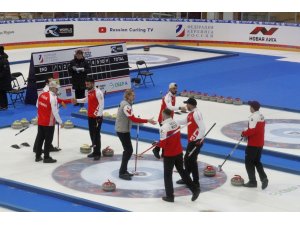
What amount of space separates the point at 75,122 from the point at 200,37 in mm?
16757

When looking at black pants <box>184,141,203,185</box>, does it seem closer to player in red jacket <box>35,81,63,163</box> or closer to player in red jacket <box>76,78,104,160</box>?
player in red jacket <box>76,78,104,160</box>

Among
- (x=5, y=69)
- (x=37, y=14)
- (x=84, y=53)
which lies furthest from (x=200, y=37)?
(x=5, y=69)

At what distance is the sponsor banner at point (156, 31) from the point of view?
33.0 m

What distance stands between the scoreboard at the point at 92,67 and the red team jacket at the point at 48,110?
248 inches

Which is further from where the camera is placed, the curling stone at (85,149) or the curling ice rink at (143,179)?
the curling stone at (85,149)

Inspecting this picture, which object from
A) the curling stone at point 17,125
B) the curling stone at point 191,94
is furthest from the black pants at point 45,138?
the curling stone at point 191,94

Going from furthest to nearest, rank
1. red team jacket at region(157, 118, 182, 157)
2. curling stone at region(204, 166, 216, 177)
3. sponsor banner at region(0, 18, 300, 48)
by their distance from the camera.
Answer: sponsor banner at region(0, 18, 300, 48)
curling stone at region(204, 166, 216, 177)
red team jacket at region(157, 118, 182, 157)

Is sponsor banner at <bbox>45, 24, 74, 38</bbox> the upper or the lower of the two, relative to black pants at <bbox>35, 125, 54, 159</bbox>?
upper

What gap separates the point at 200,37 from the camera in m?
35.0

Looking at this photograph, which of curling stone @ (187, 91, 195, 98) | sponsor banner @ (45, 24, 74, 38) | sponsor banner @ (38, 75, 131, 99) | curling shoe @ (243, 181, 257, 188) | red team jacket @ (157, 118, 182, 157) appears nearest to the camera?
red team jacket @ (157, 118, 182, 157)

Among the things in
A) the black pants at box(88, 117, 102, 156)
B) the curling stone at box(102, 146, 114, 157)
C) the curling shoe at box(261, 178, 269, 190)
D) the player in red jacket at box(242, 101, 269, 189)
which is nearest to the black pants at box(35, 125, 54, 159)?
the black pants at box(88, 117, 102, 156)

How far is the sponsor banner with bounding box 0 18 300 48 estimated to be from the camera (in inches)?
1299

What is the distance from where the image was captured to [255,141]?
527 inches

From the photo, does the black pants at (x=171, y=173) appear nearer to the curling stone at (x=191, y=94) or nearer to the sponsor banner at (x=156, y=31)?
the curling stone at (x=191, y=94)
